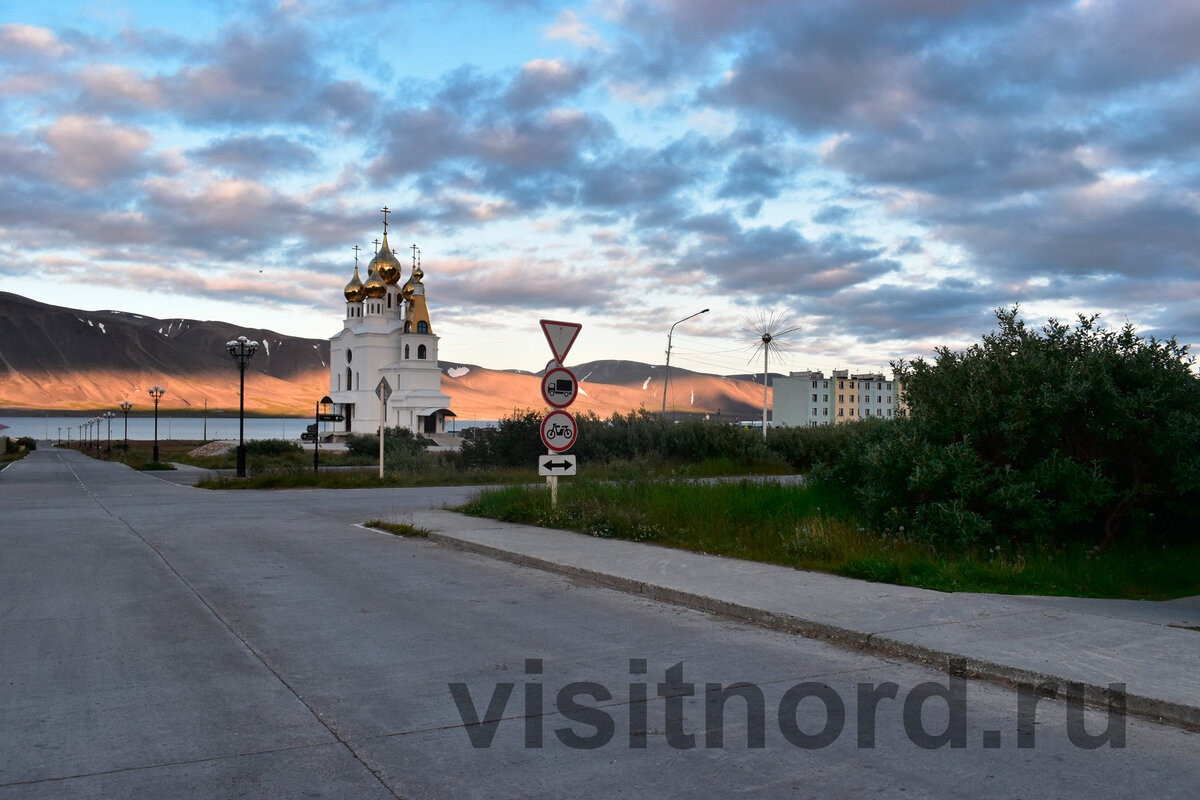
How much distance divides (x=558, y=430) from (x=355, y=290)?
8464cm

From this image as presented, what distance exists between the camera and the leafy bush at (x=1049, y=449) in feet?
34.4

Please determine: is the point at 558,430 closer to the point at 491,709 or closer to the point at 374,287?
the point at 491,709

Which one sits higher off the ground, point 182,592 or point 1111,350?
point 1111,350

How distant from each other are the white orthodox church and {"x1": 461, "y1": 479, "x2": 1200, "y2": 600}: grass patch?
75493mm

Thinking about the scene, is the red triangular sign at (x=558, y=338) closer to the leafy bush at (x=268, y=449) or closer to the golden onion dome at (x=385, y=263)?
the leafy bush at (x=268, y=449)

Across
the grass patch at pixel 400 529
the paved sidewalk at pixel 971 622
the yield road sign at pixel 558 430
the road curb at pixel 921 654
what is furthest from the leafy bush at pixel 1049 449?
the grass patch at pixel 400 529

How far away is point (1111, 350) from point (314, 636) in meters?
9.82

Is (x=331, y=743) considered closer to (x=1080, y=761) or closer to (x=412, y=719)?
(x=412, y=719)

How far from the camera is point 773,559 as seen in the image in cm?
1133

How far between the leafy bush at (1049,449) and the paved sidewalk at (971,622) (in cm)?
180

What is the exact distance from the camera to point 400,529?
1547cm

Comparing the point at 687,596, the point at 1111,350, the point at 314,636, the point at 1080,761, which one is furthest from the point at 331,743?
the point at 1111,350

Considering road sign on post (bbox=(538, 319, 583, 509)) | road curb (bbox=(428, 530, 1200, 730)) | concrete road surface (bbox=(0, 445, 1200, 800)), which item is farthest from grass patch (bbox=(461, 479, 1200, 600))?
concrete road surface (bbox=(0, 445, 1200, 800))

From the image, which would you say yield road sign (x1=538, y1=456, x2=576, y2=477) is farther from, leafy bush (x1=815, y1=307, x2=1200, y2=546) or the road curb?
leafy bush (x1=815, y1=307, x2=1200, y2=546)
